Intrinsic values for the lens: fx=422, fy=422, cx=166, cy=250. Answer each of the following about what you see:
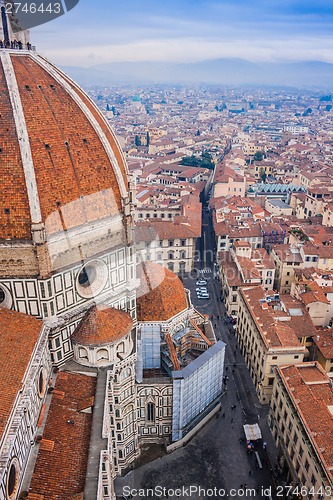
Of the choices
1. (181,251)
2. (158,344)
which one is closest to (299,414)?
(158,344)

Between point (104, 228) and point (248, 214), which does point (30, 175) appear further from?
point (248, 214)

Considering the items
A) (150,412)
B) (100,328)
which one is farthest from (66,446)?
(150,412)

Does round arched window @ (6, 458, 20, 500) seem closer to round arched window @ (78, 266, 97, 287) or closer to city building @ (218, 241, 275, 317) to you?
round arched window @ (78, 266, 97, 287)

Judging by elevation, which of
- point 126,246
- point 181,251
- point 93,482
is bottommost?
point 181,251

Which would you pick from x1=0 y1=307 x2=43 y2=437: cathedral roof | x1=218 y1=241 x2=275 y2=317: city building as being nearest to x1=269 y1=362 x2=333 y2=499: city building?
x1=218 y1=241 x2=275 y2=317: city building

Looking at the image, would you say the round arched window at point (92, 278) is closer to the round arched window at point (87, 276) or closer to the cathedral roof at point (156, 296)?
the round arched window at point (87, 276)
